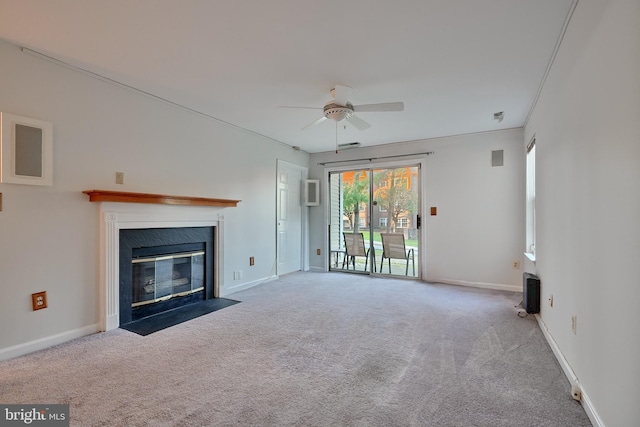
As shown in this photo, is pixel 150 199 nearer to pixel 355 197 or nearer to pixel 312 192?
pixel 312 192

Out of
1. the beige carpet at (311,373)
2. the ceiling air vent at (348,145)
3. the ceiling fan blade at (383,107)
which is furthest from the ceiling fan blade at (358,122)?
Result: the beige carpet at (311,373)

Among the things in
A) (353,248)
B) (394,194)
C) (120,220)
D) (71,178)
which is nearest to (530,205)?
(394,194)

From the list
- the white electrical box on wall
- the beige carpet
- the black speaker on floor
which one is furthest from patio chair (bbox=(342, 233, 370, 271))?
the black speaker on floor

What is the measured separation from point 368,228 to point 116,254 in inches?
157

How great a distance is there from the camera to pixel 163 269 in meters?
3.50

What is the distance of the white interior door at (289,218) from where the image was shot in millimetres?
5406

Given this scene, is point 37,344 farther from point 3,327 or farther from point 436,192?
point 436,192

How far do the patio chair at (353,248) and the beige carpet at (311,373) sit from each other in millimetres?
2324

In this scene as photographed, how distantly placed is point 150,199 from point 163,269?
0.87 m

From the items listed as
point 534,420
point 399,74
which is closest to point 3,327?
point 534,420

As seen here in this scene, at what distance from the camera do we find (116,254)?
294 cm

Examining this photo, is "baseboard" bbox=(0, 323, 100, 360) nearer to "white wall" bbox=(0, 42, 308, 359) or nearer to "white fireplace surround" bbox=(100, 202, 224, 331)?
"white wall" bbox=(0, 42, 308, 359)

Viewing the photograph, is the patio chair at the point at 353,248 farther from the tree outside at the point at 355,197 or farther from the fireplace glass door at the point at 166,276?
the fireplace glass door at the point at 166,276

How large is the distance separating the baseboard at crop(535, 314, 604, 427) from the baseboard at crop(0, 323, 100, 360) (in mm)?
3764
